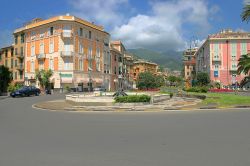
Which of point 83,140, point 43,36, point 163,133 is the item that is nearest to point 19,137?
point 83,140

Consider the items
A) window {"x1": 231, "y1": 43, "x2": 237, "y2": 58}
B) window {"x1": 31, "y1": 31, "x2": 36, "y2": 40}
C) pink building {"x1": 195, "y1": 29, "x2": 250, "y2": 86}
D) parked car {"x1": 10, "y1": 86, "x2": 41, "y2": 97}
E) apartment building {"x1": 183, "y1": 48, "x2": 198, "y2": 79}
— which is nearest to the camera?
parked car {"x1": 10, "y1": 86, "x2": 41, "y2": 97}

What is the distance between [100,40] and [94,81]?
1150 centimetres

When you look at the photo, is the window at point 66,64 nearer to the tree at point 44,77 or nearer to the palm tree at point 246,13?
the tree at point 44,77

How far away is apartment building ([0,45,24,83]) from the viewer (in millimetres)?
79363

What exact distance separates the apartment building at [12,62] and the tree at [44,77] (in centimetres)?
1158

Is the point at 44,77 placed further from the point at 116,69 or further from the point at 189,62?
the point at 189,62

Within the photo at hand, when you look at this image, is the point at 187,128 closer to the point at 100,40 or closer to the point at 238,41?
the point at 100,40

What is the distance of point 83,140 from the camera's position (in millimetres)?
9055

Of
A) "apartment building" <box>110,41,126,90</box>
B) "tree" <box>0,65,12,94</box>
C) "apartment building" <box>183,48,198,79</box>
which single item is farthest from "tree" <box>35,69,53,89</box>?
"apartment building" <box>183,48,198,79</box>

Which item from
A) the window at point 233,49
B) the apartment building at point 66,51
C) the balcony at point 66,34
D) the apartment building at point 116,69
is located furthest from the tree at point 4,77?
the window at point 233,49

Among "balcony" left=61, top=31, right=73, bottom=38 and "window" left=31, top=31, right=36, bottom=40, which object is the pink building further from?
"window" left=31, top=31, right=36, bottom=40

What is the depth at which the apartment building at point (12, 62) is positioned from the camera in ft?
260

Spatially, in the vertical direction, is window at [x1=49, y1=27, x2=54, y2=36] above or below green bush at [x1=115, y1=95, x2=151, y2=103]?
above

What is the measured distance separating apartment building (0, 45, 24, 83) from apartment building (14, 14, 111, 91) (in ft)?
9.71
